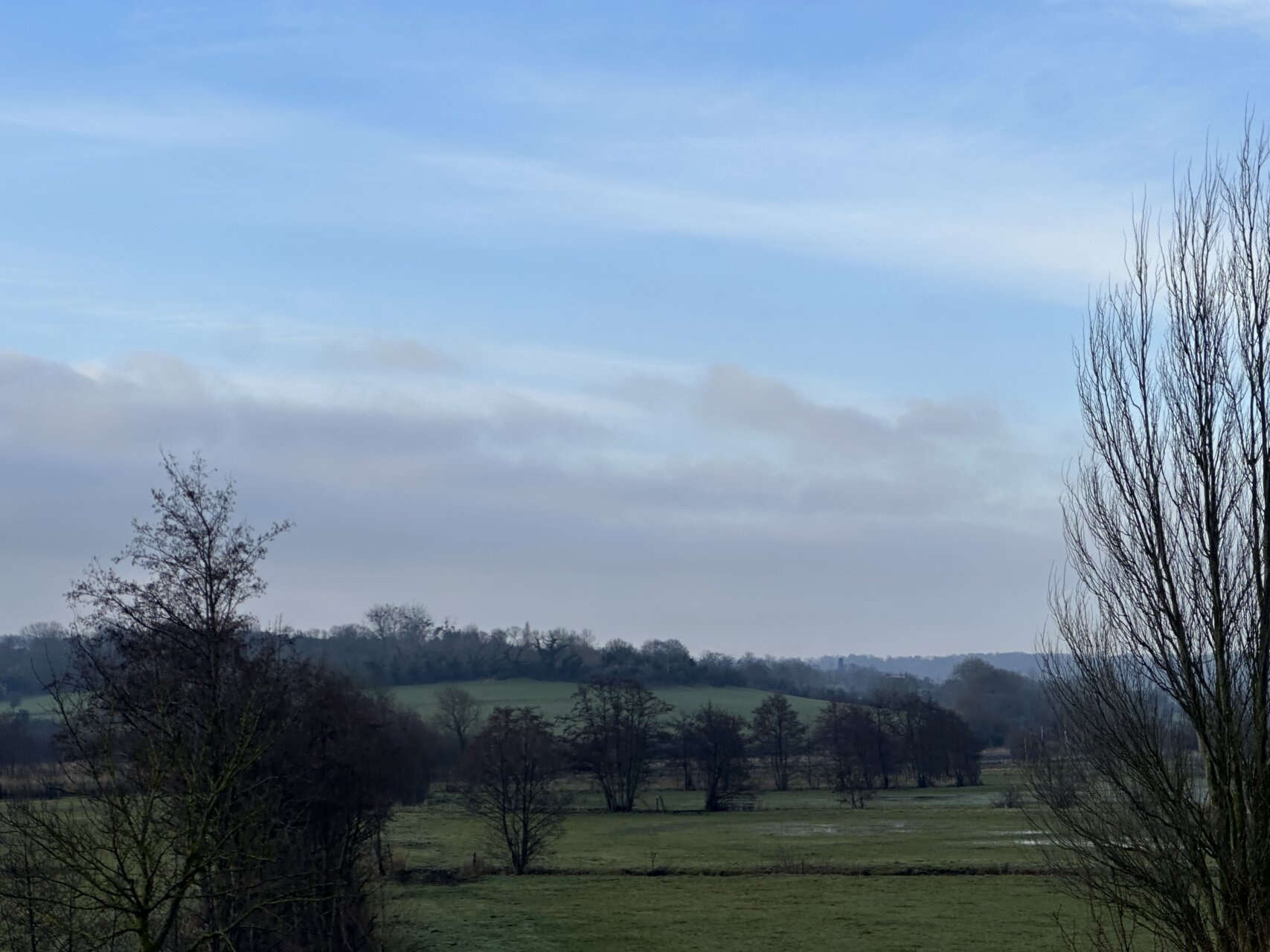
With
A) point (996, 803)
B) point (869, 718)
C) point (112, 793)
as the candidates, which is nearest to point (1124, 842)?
point (112, 793)

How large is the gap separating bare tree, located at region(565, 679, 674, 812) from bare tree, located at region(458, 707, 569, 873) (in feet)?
69.8

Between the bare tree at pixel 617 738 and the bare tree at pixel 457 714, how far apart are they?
8.01 metres

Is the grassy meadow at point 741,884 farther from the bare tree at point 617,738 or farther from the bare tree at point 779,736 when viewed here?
the bare tree at point 779,736

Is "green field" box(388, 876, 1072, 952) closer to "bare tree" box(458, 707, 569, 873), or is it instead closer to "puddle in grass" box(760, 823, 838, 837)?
"bare tree" box(458, 707, 569, 873)

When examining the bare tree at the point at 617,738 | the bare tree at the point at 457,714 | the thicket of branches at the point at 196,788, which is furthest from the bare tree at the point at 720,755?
the thicket of branches at the point at 196,788

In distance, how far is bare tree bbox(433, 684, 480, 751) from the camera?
249ft

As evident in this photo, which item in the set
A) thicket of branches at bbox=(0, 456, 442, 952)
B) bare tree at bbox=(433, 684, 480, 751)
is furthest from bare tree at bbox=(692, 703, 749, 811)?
thicket of branches at bbox=(0, 456, 442, 952)

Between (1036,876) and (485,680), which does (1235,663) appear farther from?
(485,680)

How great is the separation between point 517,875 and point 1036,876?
19.3 m

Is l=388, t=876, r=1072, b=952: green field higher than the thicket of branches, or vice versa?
the thicket of branches

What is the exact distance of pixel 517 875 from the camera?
43500 millimetres

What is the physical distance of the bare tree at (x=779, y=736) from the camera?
80.1m

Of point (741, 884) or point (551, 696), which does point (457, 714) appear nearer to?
point (551, 696)

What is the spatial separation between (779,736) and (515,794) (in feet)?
126
